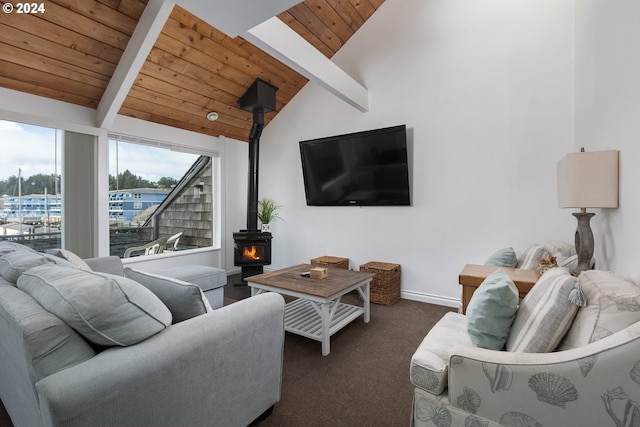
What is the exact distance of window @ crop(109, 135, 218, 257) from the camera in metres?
3.87

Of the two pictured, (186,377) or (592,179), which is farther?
(592,179)

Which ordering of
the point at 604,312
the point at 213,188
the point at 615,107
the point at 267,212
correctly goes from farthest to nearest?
the point at 213,188 → the point at 267,212 → the point at 615,107 → the point at 604,312

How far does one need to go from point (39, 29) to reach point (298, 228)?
351 cm

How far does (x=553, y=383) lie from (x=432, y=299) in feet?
8.70

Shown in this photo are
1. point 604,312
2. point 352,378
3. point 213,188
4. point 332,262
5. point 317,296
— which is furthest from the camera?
point 213,188

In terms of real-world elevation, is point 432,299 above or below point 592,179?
below

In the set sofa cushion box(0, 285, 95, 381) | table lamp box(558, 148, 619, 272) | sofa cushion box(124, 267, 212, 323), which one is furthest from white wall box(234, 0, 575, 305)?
sofa cushion box(0, 285, 95, 381)

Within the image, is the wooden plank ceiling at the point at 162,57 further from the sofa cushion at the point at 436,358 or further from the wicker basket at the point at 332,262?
the sofa cushion at the point at 436,358

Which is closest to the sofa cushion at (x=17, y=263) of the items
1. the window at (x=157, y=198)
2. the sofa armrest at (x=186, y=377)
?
the sofa armrest at (x=186, y=377)

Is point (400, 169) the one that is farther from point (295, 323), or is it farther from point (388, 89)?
point (295, 323)

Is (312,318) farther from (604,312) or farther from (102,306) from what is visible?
(604,312)

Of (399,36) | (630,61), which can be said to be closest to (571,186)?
(630,61)

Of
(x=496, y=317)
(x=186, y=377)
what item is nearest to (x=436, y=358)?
(x=496, y=317)

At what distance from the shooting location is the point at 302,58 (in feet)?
9.68
